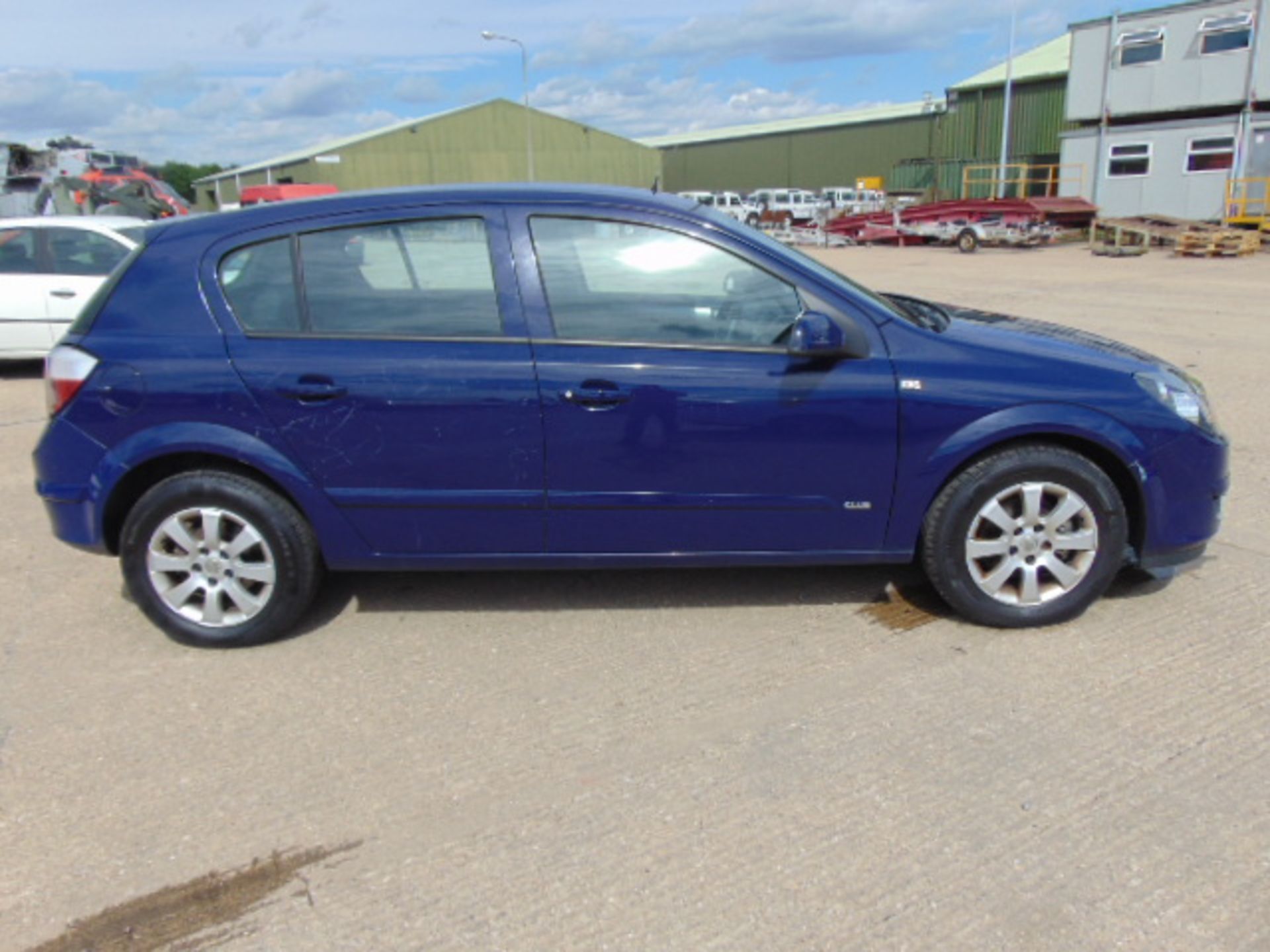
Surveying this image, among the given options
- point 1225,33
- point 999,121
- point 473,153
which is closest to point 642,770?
point 1225,33

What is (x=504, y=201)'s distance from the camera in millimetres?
3564

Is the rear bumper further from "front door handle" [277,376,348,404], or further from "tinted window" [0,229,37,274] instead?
"tinted window" [0,229,37,274]

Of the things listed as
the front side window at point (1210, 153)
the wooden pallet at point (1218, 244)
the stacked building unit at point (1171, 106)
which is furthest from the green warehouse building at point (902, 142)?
the wooden pallet at point (1218, 244)

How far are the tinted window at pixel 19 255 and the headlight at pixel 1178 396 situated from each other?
917 cm

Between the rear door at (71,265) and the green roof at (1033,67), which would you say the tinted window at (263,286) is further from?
the green roof at (1033,67)

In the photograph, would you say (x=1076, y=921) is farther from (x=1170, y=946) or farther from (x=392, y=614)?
(x=392, y=614)

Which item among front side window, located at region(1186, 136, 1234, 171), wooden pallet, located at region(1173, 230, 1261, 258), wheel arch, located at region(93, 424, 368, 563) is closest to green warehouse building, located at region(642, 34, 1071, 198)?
front side window, located at region(1186, 136, 1234, 171)

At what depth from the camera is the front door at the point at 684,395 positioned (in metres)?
3.45

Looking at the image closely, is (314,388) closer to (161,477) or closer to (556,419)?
(161,477)

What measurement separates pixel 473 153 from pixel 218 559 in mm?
52165

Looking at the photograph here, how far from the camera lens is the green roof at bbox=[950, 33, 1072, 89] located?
37906mm

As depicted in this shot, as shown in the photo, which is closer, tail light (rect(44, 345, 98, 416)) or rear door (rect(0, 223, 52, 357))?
tail light (rect(44, 345, 98, 416))

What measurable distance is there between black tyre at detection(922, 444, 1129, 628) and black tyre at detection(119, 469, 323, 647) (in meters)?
2.44

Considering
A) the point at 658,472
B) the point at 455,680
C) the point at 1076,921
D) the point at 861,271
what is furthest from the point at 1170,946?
the point at 861,271
